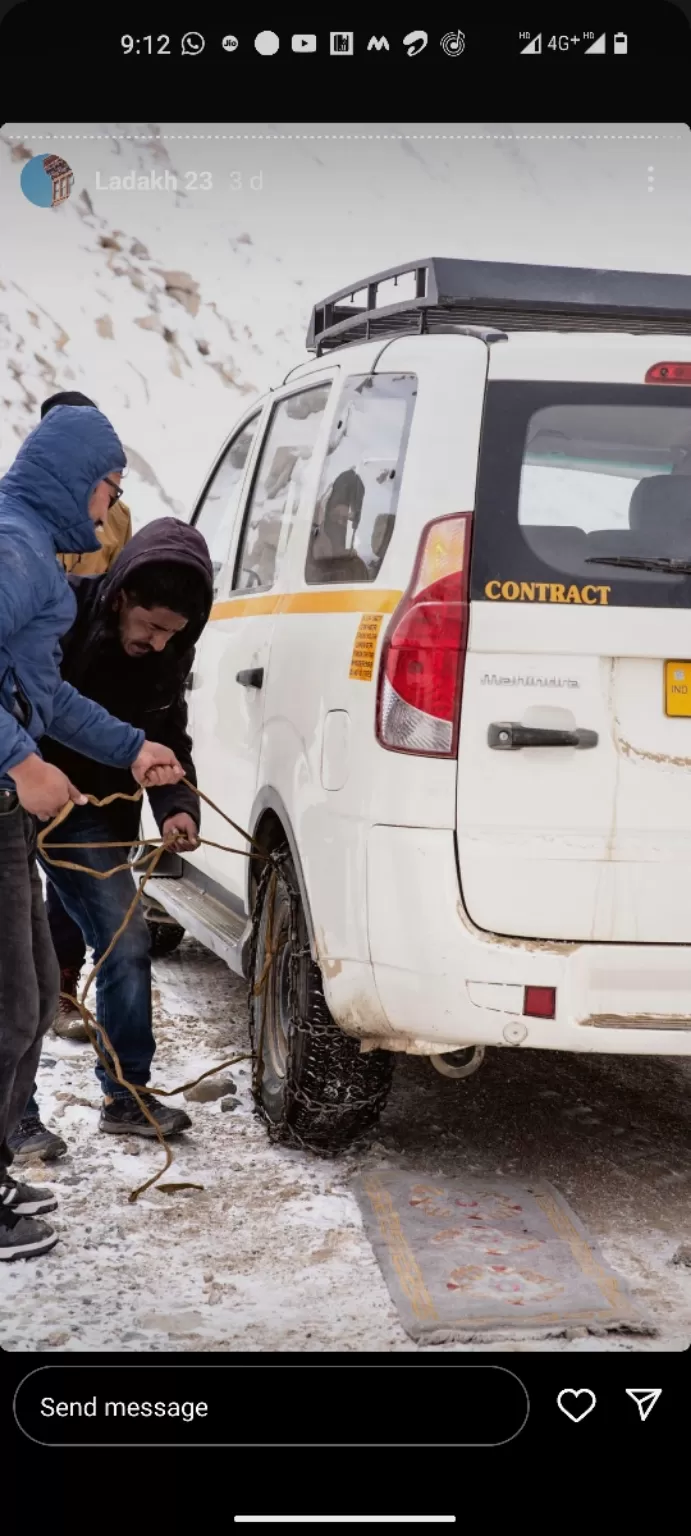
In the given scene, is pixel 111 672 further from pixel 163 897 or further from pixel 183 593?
pixel 163 897

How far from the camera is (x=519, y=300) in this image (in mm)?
4078

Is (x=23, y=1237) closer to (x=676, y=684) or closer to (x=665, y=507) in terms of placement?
(x=676, y=684)

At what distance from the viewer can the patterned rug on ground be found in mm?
3283

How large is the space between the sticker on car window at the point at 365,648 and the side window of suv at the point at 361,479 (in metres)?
0.13

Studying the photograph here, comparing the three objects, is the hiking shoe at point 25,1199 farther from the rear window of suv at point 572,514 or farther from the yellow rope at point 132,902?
the rear window of suv at point 572,514

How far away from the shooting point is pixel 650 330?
13.1ft

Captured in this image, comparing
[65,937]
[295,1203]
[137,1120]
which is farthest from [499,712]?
[65,937]

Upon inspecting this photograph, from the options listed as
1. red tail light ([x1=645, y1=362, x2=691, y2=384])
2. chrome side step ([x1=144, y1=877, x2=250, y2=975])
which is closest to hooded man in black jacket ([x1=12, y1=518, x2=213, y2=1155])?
chrome side step ([x1=144, y1=877, x2=250, y2=975])

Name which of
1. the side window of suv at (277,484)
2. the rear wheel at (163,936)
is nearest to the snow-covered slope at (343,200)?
the side window of suv at (277,484)

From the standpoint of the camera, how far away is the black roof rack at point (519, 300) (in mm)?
4000

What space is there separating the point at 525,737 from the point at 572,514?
1.99ft
